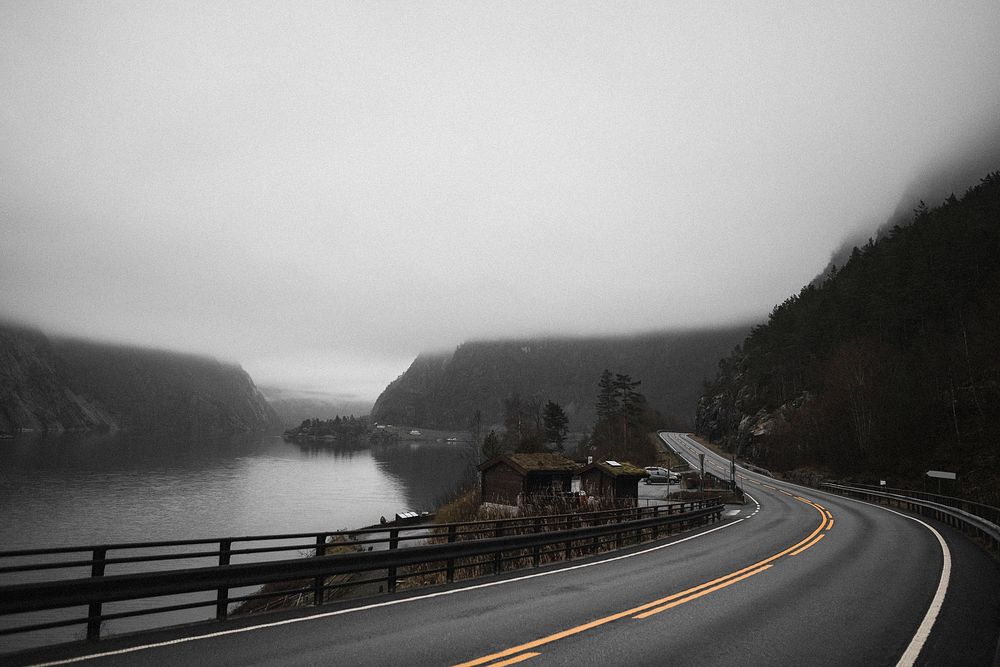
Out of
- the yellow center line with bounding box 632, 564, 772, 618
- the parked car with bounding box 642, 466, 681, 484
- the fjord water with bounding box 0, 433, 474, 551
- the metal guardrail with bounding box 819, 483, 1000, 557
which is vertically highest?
the yellow center line with bounding box 632, 564, 772, 618

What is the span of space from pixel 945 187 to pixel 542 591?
189 m

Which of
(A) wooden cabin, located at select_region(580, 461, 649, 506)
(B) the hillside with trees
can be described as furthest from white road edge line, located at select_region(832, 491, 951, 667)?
(A) wooden cabin, located at select_region(580, 461, 649, 506)

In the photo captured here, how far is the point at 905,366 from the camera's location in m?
53.9

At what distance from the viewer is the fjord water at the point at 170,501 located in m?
46.6

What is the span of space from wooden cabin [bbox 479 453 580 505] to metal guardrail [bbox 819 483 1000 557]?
2395 centimetres

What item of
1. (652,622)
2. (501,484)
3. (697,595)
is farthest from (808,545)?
(501,484)

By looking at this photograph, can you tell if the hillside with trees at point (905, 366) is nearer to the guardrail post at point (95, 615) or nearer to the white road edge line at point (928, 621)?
the white road edge line at point (928, 621)

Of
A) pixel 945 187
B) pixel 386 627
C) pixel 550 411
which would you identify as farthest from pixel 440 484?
pixel 945 187

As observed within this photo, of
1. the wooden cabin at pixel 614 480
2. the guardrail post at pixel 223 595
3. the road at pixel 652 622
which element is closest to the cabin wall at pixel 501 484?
the wooden cabin at pixel 614 480

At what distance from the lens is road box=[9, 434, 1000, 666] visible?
6980mm

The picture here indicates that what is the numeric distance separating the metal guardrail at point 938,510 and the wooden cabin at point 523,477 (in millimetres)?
23953

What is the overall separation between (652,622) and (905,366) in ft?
193

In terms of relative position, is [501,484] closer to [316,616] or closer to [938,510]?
[938,510]

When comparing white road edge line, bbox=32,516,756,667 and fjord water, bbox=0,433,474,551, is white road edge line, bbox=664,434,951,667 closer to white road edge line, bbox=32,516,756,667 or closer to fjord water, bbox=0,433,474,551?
white road edge line, bbox=32,516,756,667
